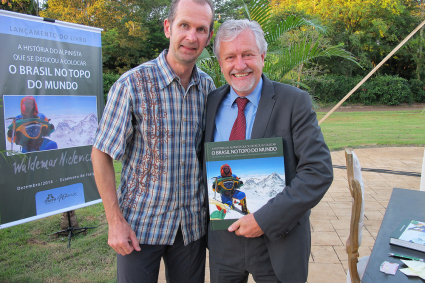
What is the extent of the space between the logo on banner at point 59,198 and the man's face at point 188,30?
8.69 ft

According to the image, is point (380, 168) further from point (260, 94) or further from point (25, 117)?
point (25, 117)

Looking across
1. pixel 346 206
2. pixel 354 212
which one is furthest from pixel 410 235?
pixel 346 206

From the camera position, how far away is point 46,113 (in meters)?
3.50

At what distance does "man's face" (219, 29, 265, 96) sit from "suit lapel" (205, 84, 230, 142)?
0.42ft

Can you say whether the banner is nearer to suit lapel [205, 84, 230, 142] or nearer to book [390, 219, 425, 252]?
suit lapel [205, 84, 230, 142]

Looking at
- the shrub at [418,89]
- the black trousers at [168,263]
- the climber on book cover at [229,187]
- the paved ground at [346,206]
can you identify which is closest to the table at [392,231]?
the climber on book cover at [229,187]

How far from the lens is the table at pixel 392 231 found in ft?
4.56

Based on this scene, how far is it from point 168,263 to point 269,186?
0.81 meters

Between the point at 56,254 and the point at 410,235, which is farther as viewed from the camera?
Result: the point at 56,254

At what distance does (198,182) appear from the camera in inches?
69.8

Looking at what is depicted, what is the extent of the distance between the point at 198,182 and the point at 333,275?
6.57 feet

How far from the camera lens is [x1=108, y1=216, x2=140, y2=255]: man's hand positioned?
157 centimetres

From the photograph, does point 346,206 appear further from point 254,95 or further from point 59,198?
point 59,198

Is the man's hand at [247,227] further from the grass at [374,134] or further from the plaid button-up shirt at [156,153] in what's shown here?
the grass at [374,134]
